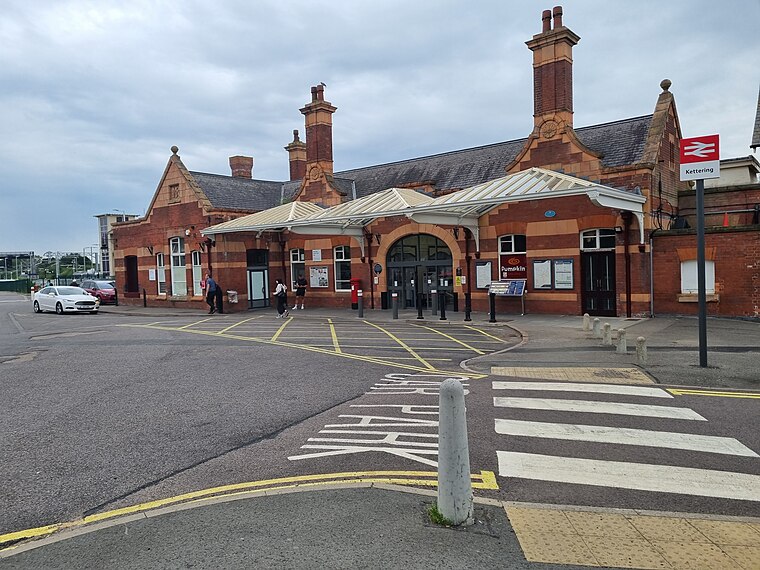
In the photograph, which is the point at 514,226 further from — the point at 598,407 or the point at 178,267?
the point at 178,267

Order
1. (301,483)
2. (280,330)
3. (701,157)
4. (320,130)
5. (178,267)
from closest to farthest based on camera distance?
(301,483) < (701,157) < (280,330) < (320,130) < (178,267)

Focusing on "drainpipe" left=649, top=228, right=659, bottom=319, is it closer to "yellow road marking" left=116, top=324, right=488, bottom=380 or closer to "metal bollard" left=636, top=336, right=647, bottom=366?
"metal bollard" left=636, top=336, right=647, bottom=366

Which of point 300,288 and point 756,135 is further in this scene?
point 300,288

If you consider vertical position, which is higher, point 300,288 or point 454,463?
point 300,288

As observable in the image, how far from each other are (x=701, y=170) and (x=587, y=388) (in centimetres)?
471

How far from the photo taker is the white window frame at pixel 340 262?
95.0 feet

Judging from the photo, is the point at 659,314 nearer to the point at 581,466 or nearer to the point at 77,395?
the point at 581,466

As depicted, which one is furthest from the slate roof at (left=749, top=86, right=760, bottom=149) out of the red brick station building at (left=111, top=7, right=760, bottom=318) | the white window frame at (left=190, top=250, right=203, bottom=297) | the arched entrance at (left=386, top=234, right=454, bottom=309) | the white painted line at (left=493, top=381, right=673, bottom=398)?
the white window frame at (left=190, top=250, right=203, bottom=297)

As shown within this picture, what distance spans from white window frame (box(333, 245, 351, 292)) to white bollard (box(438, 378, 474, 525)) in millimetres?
24410

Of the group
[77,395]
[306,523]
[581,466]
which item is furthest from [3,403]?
[581,466]

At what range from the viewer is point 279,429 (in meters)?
7.54

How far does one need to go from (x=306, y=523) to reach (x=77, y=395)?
682cm

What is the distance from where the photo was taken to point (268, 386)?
10.3 metres

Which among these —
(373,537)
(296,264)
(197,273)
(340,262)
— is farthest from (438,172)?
(373,537)
